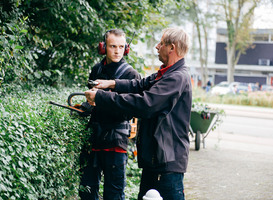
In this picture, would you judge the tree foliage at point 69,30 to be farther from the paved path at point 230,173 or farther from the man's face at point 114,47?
the paved path at point 230,173

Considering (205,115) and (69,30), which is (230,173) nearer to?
(205,115)

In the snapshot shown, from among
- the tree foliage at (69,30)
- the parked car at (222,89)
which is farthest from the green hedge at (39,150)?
the parked car at (222,89)

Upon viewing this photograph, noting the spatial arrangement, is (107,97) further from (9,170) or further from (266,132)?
(266,132)

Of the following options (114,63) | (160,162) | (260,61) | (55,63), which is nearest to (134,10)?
(55,63)

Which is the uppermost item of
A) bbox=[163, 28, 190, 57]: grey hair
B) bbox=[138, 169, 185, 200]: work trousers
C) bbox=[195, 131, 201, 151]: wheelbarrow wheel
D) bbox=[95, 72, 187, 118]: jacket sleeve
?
bbox=[163, 28, 190, 57]: grey hair

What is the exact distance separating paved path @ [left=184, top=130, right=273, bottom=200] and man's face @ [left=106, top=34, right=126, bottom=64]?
2702 mm

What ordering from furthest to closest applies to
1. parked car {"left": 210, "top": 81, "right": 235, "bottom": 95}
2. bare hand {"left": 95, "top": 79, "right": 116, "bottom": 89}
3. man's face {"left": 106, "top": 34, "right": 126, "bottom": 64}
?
parked car {"left": 210, "top": 81, "right": 235, "bottom": 95}
man's face {"left": 106, "top": 34, "right": 126, "bottom": 64}
bare hand {"left": 95, "top": 79, "right": 116, "bottom": 89}

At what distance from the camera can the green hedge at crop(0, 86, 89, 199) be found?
7.80ft

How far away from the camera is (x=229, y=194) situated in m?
5.58

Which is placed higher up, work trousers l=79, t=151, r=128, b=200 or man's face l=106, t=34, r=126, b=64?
man's face l=106, t=34, r=126, b=64

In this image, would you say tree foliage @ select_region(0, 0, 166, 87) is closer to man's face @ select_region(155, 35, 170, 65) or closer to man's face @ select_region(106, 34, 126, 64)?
man's face @ select_region(106, 34, 126, 64)

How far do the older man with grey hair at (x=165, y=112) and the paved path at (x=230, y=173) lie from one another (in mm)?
2731

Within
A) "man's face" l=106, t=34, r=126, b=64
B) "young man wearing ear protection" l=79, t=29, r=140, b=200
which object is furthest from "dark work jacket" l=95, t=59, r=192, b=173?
"man's face" l=106, t=34, r=126, b=64

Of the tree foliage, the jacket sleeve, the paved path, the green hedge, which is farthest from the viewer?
the paved path
